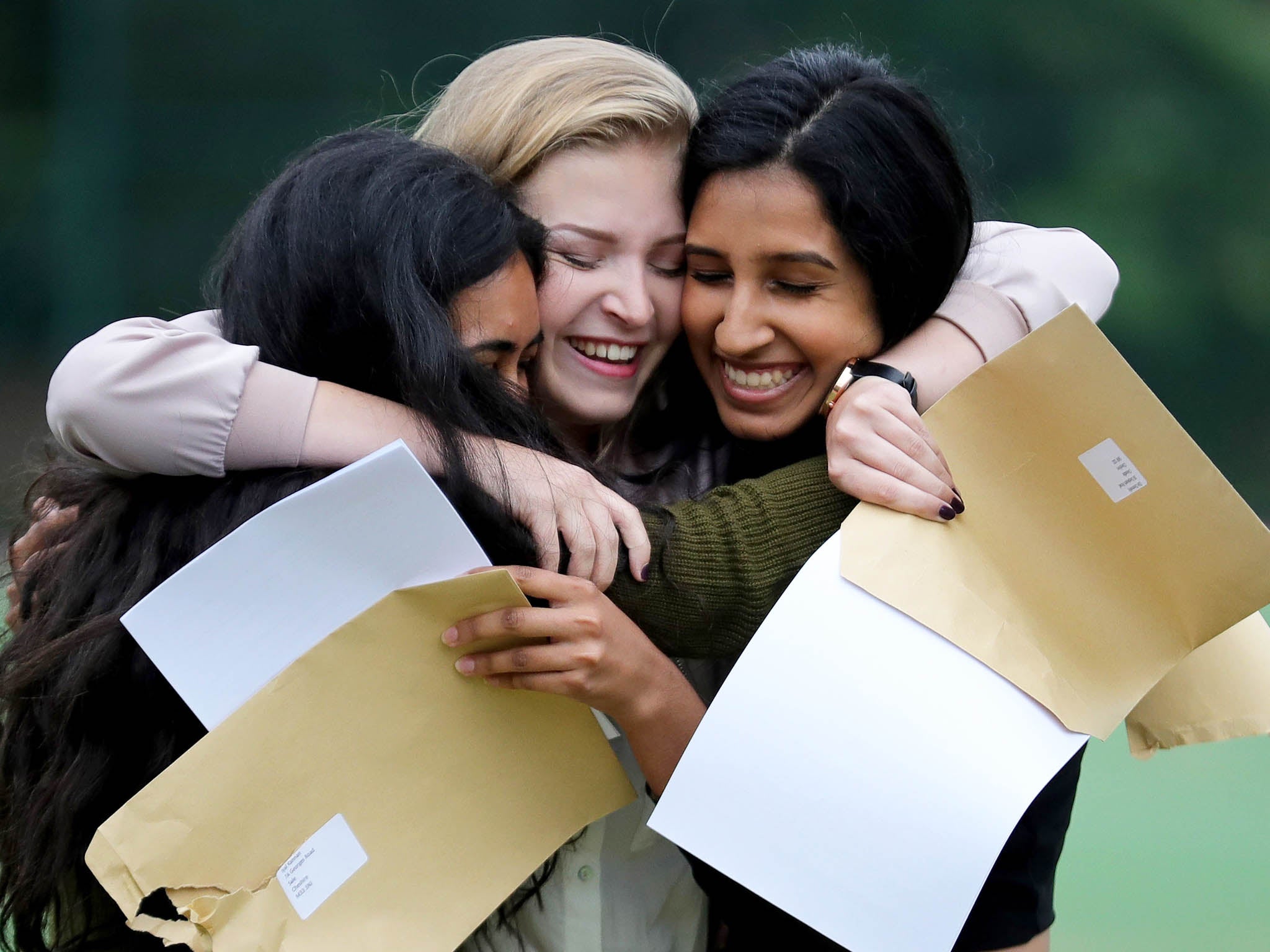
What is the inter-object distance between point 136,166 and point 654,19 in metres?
1.59

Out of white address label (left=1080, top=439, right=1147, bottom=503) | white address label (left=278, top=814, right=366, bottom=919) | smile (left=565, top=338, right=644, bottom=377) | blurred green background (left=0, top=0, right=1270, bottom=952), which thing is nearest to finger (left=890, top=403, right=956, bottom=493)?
white address label (left=1080, top=439, right=1147, bottom=503)

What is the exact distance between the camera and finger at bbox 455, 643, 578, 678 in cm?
91

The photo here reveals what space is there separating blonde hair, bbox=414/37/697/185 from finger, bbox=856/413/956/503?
524mm

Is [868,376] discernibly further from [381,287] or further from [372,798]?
[372,798]

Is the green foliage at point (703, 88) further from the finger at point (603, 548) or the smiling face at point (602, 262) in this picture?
the finger at point (603, 548)

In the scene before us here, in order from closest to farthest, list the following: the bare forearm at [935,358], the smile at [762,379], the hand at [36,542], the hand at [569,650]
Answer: the hand at [569,650]
the hand at [36,542]
the bare forearm at [935,358]
the smile at [762,379]

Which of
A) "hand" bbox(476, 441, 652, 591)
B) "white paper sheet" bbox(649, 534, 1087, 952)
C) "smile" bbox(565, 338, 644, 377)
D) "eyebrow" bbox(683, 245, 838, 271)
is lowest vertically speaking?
"white paper sheet" bbox(649, 534, 1087, 952)

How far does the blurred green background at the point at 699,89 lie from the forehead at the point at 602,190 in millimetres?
1947

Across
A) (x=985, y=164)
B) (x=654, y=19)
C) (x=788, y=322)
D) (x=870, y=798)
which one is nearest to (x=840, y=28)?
(x=654, y=19)

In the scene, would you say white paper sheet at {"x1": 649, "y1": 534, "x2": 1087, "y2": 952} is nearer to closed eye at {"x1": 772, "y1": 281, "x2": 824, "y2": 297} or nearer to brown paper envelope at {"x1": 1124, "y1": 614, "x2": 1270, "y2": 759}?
brown paper envelope at {"x1": 1124, "y1": 614, "x2": 1270, "y2": 759}

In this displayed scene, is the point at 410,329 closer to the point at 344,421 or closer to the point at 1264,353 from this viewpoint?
the point at 344,421

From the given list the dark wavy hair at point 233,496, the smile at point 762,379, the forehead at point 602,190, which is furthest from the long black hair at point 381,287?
the smile at point 762,379

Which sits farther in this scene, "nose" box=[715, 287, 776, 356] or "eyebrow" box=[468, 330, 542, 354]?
"nose" box=[715, 287, 776, 356]

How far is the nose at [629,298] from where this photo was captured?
4.47 ft
